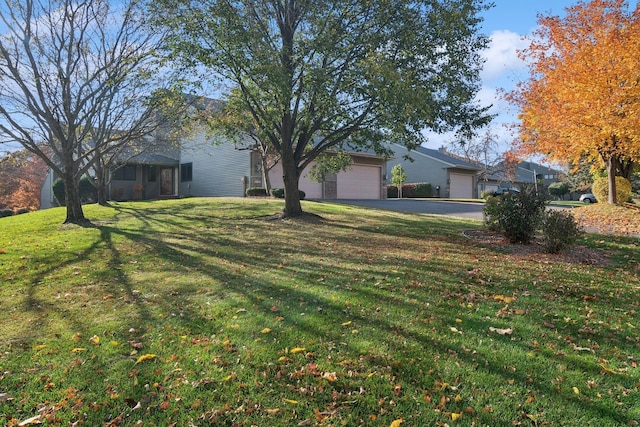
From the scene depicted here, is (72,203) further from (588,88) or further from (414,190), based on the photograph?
(414,190)

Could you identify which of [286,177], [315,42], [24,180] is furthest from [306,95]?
[24,180]

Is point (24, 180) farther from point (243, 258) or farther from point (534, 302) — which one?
point (534, 302)

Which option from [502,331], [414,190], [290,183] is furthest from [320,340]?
[414,190]

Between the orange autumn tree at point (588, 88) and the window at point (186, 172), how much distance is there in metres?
21.4

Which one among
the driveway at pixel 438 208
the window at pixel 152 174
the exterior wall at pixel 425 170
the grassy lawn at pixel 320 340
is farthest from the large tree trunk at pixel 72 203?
the exterior wall at pixel 425 170

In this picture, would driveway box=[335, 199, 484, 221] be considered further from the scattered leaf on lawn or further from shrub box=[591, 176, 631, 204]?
the scattered leaf on lawn

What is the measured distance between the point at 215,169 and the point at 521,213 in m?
21.7

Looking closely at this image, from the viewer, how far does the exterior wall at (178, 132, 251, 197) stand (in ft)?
81.3

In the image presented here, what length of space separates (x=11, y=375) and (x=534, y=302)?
5.28 meters

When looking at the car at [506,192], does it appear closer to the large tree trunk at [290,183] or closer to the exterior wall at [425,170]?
the exterior wall at [425,170]

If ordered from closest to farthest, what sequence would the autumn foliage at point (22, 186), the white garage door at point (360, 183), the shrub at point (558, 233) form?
1. the shrub at point (558, 233)
2. the white garage door at point (360, 183)
3. the autumn foliage at point (22, 186)

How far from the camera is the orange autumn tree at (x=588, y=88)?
42.9ft

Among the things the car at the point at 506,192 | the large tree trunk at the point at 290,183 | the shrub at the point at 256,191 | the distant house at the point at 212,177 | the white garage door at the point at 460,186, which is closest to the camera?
the car at the point at 506,192

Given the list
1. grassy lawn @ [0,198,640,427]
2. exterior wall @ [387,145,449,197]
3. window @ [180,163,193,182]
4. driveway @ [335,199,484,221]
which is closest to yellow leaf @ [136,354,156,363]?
grassy lawn @ [0,198,640,427]
